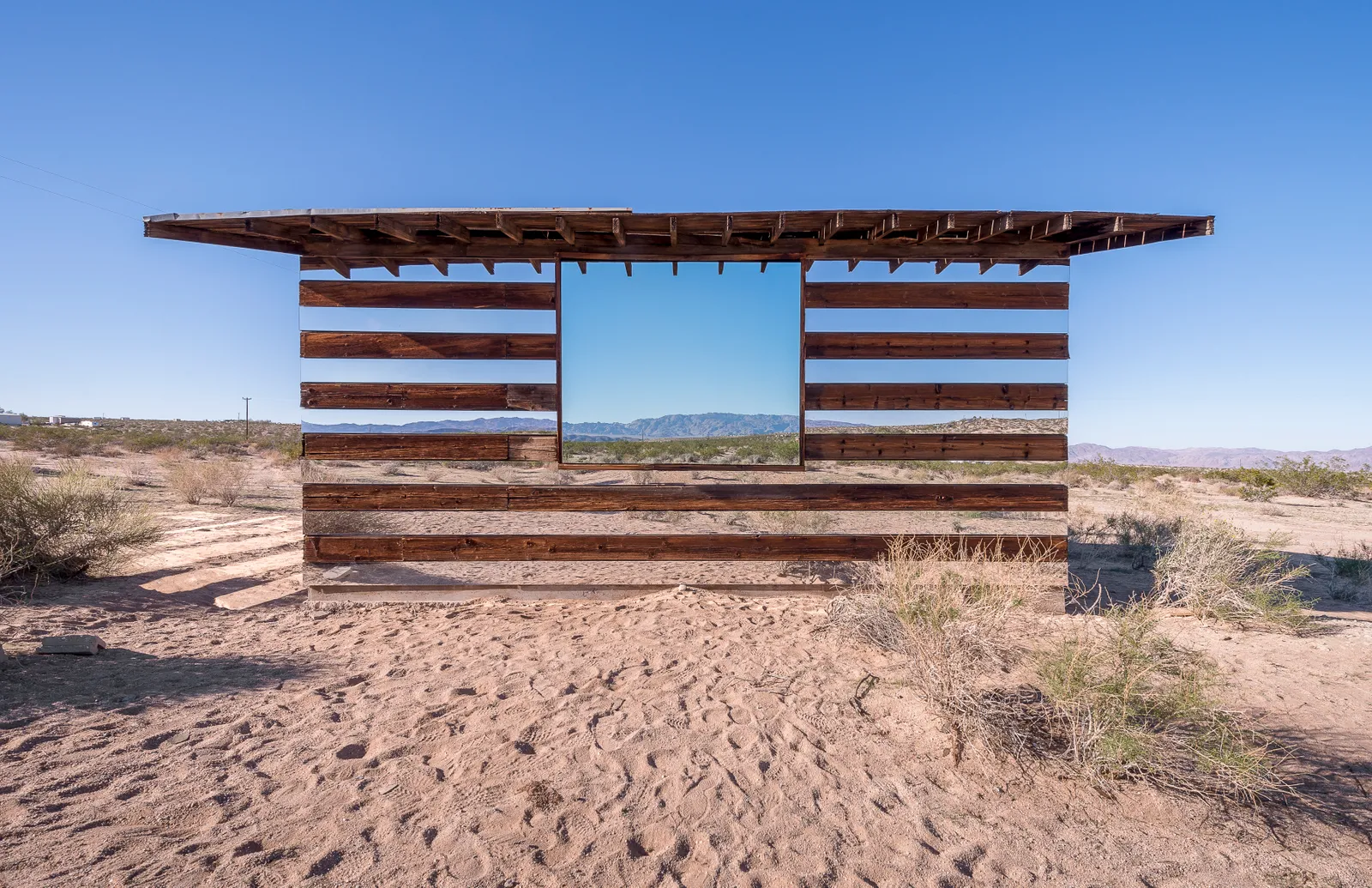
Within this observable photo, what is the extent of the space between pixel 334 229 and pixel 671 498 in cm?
356

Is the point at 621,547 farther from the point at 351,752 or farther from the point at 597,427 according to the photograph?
the point at 351,752

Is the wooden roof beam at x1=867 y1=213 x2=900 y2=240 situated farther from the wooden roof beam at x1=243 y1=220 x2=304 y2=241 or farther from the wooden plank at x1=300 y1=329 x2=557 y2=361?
the wooden roof beam at x1=243 y1=220 x2=304 y2=241

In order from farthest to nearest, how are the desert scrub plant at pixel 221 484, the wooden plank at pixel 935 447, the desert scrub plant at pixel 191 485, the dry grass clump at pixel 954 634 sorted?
the desert scrub plant at pixel 221 484, the desert scrub plant at pixel 191 485, the wooden plank at pixel 935 447, the dry grass clump at pixel 954 634

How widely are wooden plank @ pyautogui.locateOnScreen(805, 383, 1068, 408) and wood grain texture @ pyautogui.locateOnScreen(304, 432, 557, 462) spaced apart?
252 cm

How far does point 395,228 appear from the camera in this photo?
4.83m

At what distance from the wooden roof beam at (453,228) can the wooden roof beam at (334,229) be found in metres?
0.75

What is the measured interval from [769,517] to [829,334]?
312cm

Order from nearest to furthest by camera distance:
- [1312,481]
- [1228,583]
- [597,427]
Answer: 1. [1228,583]
2. [597,427]
3. [1312,481]

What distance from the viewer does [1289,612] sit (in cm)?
478

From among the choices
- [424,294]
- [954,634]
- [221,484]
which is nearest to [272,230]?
[424,294]

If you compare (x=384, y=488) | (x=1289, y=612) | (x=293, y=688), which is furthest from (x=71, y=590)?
(x=1289, y=612)

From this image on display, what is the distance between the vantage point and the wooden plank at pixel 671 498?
5215 millimetres

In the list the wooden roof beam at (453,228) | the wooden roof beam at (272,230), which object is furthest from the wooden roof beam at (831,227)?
the wooden roof beam at (272,230)

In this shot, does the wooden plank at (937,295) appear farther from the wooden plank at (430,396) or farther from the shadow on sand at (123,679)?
the shadow on sand at (123,679)
